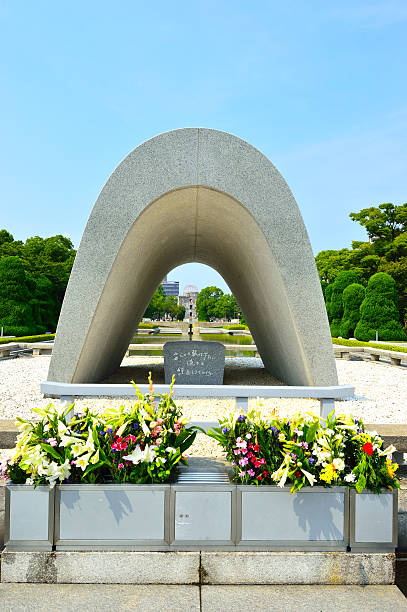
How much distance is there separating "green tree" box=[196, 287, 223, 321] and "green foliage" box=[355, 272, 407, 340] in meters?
63.0

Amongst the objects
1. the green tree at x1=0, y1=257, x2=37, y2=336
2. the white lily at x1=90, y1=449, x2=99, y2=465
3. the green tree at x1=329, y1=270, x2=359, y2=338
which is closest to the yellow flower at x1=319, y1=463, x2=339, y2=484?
the white lily at x1=90, y1=449, x2=99, y2=465

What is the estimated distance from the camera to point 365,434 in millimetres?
3061

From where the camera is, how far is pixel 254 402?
29.4ft

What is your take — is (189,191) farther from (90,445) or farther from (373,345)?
(373,345)

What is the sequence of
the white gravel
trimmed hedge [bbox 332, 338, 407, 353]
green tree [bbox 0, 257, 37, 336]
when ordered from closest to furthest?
the white gravel < trimmed hedge [bbox 332, 338, 407, 353] < green tree [bbox 0, 257, 37, 336]

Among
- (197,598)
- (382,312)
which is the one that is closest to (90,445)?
(197,598)

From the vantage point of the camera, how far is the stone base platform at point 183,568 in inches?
113

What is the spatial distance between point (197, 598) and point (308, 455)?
107 cm

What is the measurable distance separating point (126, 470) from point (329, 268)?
4330 cm

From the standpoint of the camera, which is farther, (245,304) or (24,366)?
(24,366)

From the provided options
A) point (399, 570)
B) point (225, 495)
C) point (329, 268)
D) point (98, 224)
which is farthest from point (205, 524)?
point (329, 268)

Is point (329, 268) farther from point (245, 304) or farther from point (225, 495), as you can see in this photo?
point (225, 495)

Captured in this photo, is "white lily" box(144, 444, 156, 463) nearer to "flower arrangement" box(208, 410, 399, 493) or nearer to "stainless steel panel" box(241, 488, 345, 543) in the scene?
"flower arrangement" box(208, 410, 399, 493)

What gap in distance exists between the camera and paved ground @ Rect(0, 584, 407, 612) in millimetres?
2629
